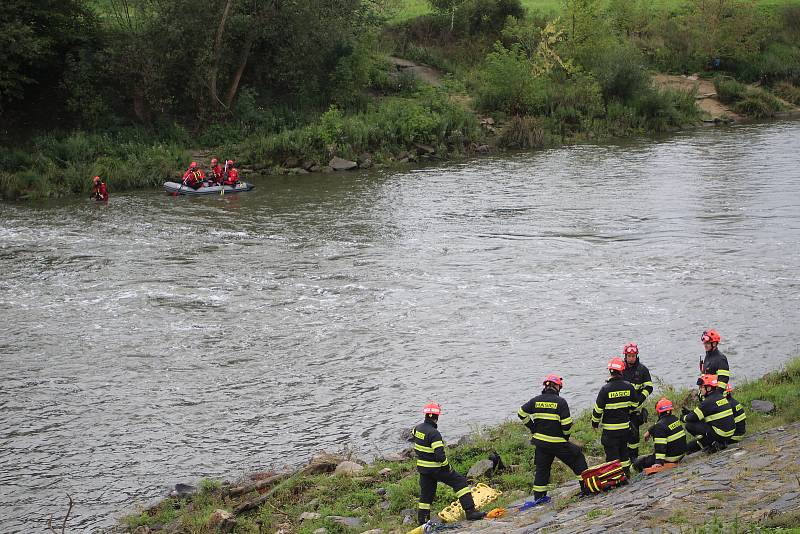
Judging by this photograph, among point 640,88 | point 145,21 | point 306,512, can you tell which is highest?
point 145,21

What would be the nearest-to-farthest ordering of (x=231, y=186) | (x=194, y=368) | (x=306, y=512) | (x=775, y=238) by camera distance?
(x=306, y=512) < (x=194, y=368) < (x=775, y=238) < (x=231, y=186)

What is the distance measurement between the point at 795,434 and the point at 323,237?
1990 cm

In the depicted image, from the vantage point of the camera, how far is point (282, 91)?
50938 mm

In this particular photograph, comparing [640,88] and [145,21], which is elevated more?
[145,21]

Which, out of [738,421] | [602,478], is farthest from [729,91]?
[602,478]

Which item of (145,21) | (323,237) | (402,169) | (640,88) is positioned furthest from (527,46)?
(323,237)

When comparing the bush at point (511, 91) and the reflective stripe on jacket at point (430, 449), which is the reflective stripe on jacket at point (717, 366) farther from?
the bush at point (511, 91)

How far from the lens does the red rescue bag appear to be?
11.4 meters

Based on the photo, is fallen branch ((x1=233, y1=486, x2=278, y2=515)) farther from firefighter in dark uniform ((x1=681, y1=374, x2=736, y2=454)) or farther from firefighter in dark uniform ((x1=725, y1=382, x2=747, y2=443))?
firefighter in dark uniform ((x1=725, y1=382, x2=747, y2=443))

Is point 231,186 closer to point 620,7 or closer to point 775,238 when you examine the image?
point 775,238

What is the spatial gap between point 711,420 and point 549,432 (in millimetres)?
2248

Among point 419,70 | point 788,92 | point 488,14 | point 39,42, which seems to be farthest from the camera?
point 488,14

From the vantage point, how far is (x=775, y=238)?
26703 millimetres

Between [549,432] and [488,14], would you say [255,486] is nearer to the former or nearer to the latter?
[549,432]
